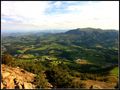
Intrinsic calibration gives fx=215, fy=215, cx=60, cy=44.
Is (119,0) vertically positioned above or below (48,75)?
above

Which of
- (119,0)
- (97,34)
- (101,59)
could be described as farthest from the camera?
(97,34)

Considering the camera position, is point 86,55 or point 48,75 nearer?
point 48,75

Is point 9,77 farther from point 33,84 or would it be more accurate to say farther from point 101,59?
point 101,59

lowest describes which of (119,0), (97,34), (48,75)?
(97,34)

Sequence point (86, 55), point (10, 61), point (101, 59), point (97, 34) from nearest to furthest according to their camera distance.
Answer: point (10, 61)
point (101, 59)
point (86, 55)
point (97, 34)

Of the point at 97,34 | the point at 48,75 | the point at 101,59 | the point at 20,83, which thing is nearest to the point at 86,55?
the point at 101,59

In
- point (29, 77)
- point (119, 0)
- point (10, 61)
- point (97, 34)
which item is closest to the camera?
point (119, 0)

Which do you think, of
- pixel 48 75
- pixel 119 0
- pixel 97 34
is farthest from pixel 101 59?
pixel 97 34

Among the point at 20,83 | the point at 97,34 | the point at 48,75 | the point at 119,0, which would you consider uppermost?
the point at 119,0

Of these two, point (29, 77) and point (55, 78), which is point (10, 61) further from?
point (55, 78)
